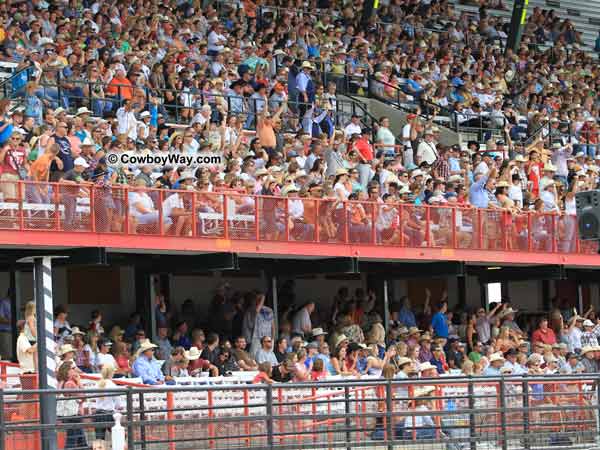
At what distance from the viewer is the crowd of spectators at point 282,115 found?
24641 millimetres

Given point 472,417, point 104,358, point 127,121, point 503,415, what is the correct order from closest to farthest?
point 472,417 < point 503,415 < point 104,358 < point 127,121

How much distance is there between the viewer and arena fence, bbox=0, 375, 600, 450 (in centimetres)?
1656

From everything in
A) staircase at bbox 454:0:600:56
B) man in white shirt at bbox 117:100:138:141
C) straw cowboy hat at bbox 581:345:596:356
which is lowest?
straw cowboy hat at bbox 581:345:596:356

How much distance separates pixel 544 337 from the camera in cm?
3022

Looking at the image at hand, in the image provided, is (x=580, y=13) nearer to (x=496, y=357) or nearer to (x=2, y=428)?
(x=496, y=357)

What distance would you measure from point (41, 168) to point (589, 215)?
27.7 ft

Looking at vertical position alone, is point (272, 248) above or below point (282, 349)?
above

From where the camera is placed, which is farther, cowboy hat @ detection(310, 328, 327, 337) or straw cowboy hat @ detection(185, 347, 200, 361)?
cowboy hat @ detection(310, 328, 327, 337)

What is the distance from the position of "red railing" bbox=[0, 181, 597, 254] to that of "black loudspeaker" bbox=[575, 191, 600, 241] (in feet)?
26.1

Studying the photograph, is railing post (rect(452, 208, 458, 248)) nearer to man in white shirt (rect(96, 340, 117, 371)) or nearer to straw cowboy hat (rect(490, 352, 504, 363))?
straw cowboy hat (rect(490, 352, 504, 363))

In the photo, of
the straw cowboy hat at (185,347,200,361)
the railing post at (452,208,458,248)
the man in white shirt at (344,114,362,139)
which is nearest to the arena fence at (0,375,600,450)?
the straw cowboy hat at (185,347,200,361)

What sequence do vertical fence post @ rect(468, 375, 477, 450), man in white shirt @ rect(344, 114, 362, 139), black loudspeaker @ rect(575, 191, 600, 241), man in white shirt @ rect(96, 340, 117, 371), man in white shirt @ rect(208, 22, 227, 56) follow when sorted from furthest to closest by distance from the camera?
man in white shirt @ rect(208, 22, 227, 56)
man in white shirt @ rect(344, 114, 362, 139)
man in white shirt @ rect(96, 340, 117, 371)
vertical fence post @ rect(468, 375, 477, 450)
black loudspeaker @ rect(575, 191, 600, 241)

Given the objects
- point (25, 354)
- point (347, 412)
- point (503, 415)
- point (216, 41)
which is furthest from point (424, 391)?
point (216, 41)

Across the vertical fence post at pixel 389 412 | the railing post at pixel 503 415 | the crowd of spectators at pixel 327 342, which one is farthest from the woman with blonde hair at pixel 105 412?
the railing post at pixel 503 415
